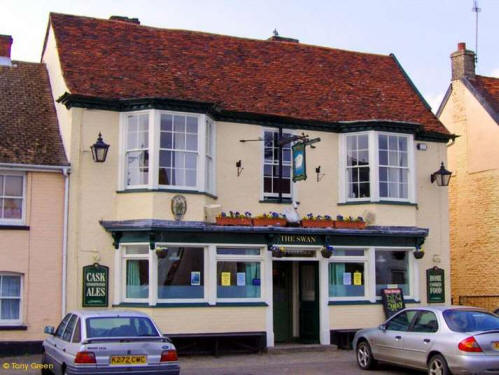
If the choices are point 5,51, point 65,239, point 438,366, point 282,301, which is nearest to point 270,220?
point 282,301

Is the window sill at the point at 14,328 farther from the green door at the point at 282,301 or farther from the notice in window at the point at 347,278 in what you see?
the notice in window at the point at 347,278

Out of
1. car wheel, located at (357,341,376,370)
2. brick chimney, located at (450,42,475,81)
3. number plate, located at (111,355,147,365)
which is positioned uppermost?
brick chimney, located at (450,42,475,81)

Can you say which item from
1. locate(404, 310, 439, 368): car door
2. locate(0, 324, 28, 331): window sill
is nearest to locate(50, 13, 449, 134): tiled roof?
locate(0, 324, 28, 331): window sill

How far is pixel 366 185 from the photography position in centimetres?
2045

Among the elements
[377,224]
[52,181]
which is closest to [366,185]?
[377,224]

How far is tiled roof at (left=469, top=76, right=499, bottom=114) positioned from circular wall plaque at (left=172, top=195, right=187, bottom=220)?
39.7 ft

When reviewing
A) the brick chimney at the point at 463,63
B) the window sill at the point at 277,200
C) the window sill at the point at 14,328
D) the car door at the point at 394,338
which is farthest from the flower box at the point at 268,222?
the brick chimney at the point at 463,63

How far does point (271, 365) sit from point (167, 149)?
5.83 meters

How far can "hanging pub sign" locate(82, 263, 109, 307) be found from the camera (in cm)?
1786

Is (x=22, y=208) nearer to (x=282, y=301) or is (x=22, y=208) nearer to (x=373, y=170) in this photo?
(x=282, y=301)

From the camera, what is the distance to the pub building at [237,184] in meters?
18.2

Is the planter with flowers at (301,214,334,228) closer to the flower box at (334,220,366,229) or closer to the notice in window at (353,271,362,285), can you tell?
the flower box at (334,220,366,229)

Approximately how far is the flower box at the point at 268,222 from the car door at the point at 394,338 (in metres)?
4.68

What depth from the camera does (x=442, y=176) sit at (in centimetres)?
2134
